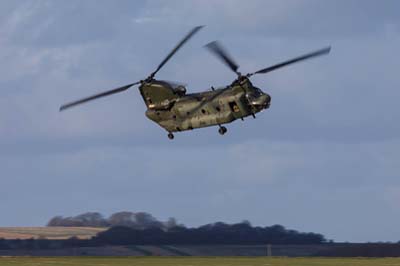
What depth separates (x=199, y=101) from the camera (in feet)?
308

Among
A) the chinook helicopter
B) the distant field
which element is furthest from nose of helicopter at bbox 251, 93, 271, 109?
the distant field

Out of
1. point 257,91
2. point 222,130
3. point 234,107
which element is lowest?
point 222,130

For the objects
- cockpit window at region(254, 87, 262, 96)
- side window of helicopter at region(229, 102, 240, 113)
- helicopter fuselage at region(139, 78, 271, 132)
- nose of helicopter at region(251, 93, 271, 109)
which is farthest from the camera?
side window of helicopter at region(229, 102, 240, 113)

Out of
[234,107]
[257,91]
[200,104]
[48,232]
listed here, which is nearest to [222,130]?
[234,107]

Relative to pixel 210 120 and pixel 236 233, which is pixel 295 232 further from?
pixel 210 120

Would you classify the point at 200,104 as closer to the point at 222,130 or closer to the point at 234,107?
the point at 222,130

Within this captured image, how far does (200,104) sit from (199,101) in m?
0.35

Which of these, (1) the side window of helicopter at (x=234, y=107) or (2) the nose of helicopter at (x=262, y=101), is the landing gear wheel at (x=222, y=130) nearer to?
(1) the side window of helicopter at (x=234, y=107)

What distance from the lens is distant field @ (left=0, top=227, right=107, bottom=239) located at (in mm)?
152125

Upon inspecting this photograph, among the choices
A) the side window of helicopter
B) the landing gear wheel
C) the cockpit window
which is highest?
the cockpit window

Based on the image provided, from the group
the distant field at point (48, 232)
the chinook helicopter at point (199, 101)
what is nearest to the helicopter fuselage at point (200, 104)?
the chinook helicopter at point (199, 101)

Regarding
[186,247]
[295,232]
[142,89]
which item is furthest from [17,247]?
[142,89]

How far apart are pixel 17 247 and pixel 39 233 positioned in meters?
14.9

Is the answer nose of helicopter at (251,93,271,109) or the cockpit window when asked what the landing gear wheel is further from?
the cockpit window
